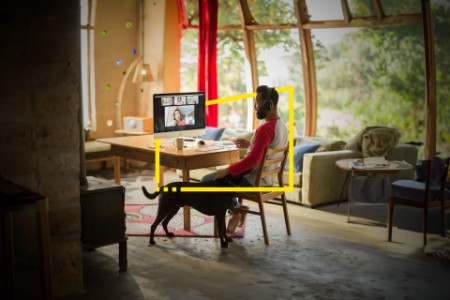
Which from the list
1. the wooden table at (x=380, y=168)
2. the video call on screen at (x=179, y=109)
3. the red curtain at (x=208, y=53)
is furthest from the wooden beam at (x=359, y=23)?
the video call on screen at (x=179, y=109)

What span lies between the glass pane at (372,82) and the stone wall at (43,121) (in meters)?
4.32

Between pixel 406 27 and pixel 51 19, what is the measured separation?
447 centimetres

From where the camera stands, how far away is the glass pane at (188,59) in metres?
9.30

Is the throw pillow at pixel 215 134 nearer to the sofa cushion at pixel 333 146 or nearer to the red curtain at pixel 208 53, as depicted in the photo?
the red curtain at pixel 208 53

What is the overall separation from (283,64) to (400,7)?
1950mm

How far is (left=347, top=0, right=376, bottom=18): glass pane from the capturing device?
7160 mm

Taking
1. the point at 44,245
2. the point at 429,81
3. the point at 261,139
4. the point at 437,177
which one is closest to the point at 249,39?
the point at 429,81

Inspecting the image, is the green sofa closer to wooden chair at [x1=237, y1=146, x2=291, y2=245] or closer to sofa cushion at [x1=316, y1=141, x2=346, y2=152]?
sofa cushion at [x1=316, y1=141, x2=346, y2=152]

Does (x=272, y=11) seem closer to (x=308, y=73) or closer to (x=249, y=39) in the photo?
(x=249, y=39)

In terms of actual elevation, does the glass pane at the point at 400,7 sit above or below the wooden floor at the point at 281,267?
above

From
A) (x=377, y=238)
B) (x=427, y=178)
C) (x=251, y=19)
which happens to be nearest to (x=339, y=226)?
(x=377, y=238)

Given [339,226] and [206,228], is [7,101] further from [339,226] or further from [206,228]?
[339,226]

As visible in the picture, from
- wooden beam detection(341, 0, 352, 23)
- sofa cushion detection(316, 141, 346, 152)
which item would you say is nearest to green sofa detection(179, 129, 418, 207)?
sofa cushion detection(316, 141, 346, 152)

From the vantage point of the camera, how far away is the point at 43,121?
12.5ft
